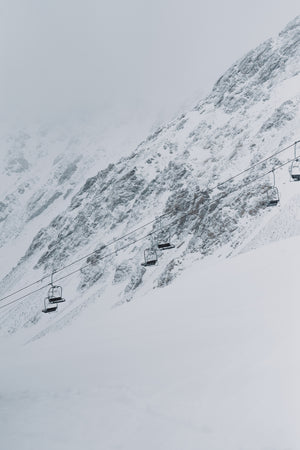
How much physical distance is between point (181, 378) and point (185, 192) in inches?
2699

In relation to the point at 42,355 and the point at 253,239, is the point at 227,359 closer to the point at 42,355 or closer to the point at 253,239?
the point at 42,355

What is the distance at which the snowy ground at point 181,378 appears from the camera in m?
9.20

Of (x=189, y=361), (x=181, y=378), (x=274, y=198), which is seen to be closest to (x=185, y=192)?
(x=274, y=198)

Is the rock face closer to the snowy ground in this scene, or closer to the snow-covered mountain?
the snow-covered mountain

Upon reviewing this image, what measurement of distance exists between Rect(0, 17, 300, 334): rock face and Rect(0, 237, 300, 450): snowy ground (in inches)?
1219

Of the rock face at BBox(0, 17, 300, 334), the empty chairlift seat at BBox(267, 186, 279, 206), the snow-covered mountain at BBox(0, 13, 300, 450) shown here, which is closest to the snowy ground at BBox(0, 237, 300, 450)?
the snow-covered mountain at BBox(0, 13, 300, 450)

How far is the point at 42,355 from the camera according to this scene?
65.5ft

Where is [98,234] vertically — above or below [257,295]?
above

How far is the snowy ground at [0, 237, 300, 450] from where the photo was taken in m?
9.20

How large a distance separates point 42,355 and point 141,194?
7327cm

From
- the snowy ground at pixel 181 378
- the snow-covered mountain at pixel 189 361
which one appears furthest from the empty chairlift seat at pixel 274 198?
the snowy ground at pixel 181 378

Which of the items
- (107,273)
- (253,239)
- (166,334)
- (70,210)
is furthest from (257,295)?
(70,210)

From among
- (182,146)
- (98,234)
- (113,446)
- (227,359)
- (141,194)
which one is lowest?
(113,446)

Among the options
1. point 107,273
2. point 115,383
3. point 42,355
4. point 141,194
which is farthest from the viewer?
point 141,194
